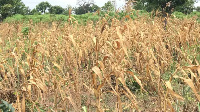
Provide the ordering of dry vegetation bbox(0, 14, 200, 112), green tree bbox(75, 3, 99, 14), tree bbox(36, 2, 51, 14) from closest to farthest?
dry vegetation bbox(0, 14, 200, 112)
green tree bbox(75, 3, 99, 14)
tree bbox(36, 2, 51, 14)

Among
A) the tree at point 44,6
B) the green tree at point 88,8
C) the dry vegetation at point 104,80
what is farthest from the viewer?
the tree at point 44,6

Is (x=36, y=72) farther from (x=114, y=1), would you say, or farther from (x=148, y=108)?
(x=114, y=1)

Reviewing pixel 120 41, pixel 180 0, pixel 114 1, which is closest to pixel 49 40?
pixel 114 1

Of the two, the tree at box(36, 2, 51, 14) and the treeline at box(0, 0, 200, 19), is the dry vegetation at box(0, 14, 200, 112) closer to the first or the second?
the treeline at box(0, 0, 200, 19)

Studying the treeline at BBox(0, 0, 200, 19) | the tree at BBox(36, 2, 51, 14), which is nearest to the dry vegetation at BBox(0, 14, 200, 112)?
the treeline at BBox(0, 0, 200, 19)

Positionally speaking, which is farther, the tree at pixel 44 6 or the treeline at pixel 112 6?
the tree at pixel 44 6

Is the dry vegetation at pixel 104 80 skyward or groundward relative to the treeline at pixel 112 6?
groundward

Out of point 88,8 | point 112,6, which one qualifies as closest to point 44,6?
point 88,8

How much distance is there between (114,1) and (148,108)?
2072 millimetres

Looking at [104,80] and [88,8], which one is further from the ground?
[88,8]

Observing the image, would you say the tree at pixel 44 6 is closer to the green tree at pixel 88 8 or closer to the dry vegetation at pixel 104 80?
the green tree at pixel 88 8

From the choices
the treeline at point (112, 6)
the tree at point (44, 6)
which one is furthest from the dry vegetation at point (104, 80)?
the tree at point (44, 6)

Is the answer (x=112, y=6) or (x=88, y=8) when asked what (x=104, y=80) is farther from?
(x=88, y=8)

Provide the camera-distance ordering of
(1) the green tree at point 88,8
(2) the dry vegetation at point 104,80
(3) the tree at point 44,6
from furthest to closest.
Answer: (3) the tree at point 44,6 → (1) the green tree at point 88,8 → (2) the dry vegetation at point 104,80
